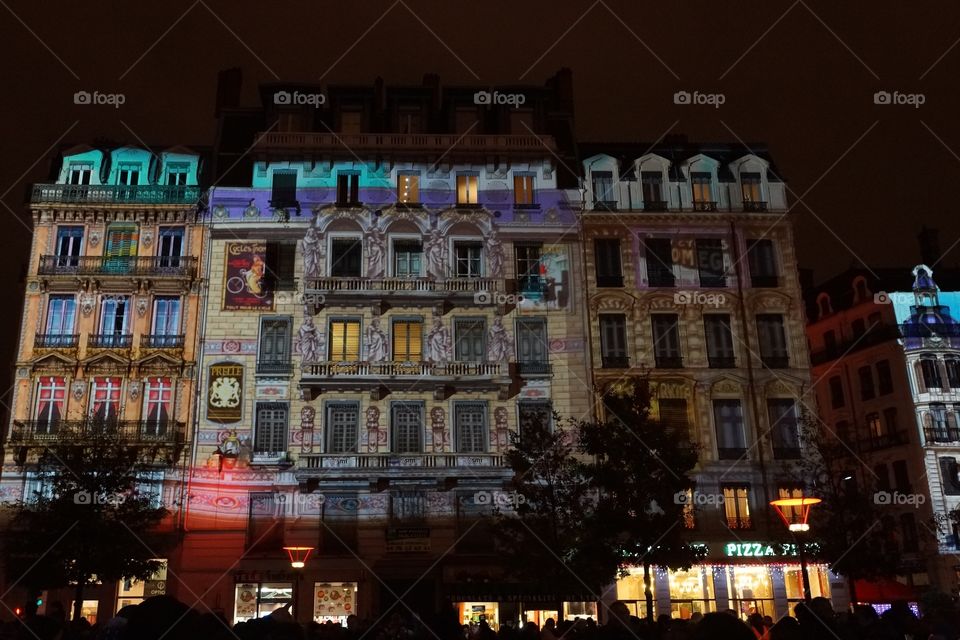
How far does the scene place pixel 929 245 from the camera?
5216 centimetres

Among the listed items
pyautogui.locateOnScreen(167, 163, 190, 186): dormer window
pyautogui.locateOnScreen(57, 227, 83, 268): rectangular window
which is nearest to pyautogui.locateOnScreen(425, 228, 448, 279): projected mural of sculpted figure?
pyautogui.locateOnScreen(167, 163, 190, 186): dormer window

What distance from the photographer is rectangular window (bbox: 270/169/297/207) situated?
123 ft

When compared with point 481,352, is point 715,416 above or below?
below

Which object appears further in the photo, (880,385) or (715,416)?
(880,385)

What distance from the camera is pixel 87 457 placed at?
97.7 ft

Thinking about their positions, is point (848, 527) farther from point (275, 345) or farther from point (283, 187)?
point (283, 187)

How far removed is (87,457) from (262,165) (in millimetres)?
14572

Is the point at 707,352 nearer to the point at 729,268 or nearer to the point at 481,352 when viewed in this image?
the point at 729,268

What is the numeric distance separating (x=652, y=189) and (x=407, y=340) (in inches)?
512

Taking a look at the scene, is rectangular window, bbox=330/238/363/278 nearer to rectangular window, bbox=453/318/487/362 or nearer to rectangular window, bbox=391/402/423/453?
rectangular window, bbox=453/318/487/362

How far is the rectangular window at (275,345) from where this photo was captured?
116 feet

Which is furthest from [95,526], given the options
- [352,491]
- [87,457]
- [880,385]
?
[880,385]

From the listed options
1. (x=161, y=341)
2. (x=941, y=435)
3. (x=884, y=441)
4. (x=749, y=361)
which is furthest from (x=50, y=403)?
(x=941, y=435)

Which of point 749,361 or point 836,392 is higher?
point 836,392
